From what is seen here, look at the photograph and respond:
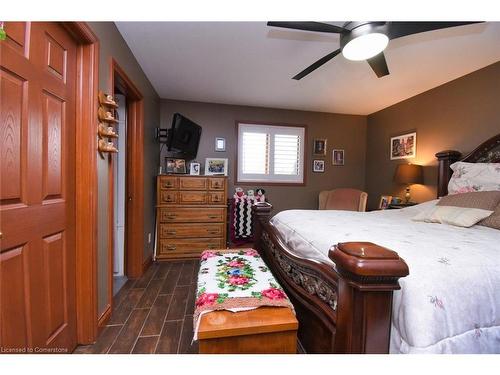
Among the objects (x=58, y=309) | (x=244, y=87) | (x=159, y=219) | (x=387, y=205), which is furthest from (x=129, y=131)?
(x=387, y=205)

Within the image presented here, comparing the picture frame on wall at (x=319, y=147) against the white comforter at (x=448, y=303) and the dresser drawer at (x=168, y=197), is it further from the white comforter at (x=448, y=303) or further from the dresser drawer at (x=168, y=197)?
the white comforter at (x=448, y=303)

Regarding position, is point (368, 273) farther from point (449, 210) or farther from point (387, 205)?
point (387, 205)

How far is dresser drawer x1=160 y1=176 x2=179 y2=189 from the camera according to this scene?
3.23 meters

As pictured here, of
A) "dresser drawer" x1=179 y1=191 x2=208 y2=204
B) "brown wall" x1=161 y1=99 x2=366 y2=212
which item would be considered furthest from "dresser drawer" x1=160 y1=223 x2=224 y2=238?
"brown wall" x1=161 y1=99 x2=366 y2=212

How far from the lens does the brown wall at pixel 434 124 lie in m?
2.49

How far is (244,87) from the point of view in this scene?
3.19 m

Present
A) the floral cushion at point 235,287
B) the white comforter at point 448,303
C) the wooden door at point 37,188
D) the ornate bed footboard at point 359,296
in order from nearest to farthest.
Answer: the ornate bed footboard at point 359,296
the white comforter at point 448,303
the wooden door at point 37,188
the floral cushion at point 235,287

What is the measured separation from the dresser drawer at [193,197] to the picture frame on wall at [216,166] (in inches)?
22.2

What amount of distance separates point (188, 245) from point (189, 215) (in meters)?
0.42

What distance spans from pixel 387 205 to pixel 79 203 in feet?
12.0

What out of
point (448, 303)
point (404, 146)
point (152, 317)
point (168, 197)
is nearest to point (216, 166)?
point (168, 197)

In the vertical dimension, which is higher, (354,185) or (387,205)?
(354,185)

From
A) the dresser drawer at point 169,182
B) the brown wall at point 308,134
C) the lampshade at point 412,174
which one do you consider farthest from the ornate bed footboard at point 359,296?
the brown wall at point 308,134

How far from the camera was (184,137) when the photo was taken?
135 inches
